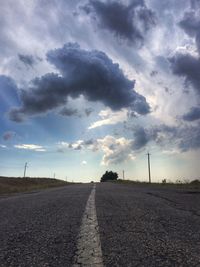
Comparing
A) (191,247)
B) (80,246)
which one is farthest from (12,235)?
(191,247)

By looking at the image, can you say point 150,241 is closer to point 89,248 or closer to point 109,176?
point 89,248

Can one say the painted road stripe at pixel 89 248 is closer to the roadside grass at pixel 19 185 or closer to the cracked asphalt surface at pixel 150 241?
the cracked asphalt surface at pixel 150 241

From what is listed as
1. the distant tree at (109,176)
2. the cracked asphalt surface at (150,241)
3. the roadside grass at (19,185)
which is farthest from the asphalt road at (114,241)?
the distant tree at (109,176)

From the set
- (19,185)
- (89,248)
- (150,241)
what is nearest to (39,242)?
(89,248)

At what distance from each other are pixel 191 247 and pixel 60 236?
134 centimetres

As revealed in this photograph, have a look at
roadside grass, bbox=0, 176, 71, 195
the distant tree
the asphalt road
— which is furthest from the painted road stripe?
the distant tree

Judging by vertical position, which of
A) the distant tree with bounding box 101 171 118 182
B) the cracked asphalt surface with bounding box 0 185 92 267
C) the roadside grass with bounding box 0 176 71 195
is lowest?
the cracked asphalt surface with bounding box 0 185 92 267

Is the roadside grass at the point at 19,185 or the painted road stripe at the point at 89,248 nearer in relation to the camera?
the painted road stripe at the point at 89,248

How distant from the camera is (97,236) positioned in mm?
3285

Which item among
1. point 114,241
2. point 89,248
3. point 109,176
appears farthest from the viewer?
point 109,176

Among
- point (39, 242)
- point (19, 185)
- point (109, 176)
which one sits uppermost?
point (109, 176)

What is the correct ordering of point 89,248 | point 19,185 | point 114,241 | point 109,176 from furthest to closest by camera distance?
point 109,176 → point 19,185 → point 114,241 → point 89,248

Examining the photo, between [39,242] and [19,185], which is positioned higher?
[19,185]

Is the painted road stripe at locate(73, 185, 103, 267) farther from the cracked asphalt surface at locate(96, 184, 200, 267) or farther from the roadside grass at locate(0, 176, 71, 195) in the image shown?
the roadside grass at locate(0, 176, 71, 195)
